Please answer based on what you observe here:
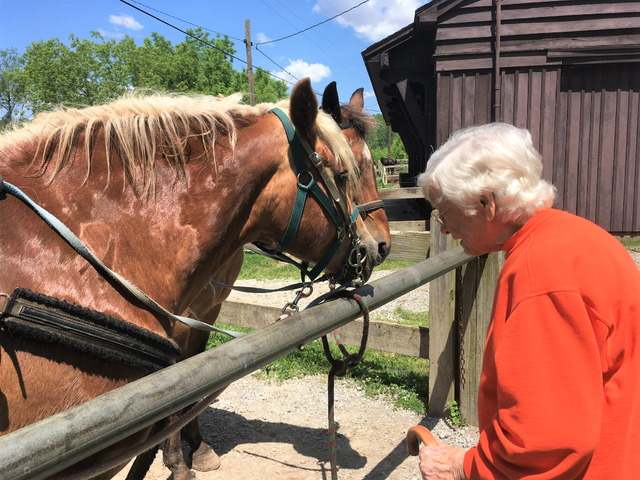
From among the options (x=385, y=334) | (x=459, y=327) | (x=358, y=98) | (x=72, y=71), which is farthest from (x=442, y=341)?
(x=72, y=71)

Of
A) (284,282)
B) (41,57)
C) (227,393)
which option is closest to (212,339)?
(227,393)

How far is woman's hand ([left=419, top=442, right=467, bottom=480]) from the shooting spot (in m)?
1.10

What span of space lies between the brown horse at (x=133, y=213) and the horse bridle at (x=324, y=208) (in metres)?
0.02

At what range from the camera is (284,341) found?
48.8 inches

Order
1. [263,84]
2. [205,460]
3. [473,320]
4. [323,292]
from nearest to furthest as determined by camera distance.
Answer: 1. [205,460]
2. [473,320]
3. [323,292]
4. [263,84]

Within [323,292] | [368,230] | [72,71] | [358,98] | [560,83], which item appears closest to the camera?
[368,230]

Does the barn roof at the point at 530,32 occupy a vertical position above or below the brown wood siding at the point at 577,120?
above

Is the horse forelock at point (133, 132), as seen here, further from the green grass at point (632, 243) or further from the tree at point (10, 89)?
the tree at point (10, 89)

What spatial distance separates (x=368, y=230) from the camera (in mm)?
2150

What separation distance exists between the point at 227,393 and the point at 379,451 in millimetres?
1627

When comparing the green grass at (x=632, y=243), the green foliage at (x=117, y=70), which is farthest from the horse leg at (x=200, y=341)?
the green foliage at (x=117, y=70)

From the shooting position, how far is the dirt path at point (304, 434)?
2.80 meters

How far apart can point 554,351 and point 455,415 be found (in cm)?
260

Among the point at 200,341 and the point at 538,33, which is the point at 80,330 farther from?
the point at 538,33
